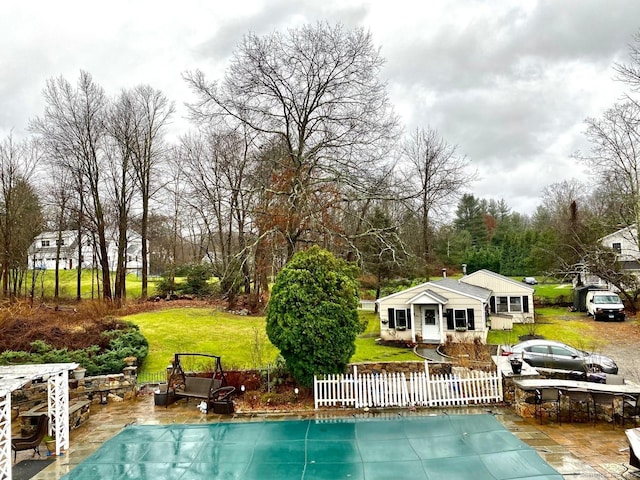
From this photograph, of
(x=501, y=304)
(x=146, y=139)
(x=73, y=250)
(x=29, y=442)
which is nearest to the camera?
(x=29, y=442)

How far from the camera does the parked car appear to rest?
11.9m

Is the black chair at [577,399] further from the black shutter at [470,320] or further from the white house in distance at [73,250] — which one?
the white house in distance at [73,250]

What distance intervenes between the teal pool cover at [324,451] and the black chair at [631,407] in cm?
244

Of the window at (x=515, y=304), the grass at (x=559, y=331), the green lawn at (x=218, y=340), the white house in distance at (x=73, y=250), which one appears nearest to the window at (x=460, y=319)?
the grass at (x=559, y=331)

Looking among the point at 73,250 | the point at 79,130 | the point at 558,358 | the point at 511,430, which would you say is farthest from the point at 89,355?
the point at 73,250

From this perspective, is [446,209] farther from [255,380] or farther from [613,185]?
[255,380]

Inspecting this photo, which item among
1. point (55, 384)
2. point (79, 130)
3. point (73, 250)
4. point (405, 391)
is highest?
point (79, 130)

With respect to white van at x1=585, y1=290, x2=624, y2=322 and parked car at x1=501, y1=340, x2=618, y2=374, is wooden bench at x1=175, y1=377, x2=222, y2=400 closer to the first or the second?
parked car at x1=501, y1=340, x2=618, y2=374

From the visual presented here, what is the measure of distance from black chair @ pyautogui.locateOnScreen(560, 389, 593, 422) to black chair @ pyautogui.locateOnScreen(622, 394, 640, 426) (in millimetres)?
597

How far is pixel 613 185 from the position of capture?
2475 centimetres

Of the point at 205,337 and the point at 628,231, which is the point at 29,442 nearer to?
the point at 205,337

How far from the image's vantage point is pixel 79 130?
24.4m

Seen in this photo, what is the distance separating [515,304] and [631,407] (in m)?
16.6

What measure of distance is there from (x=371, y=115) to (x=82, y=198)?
20.5 metres
